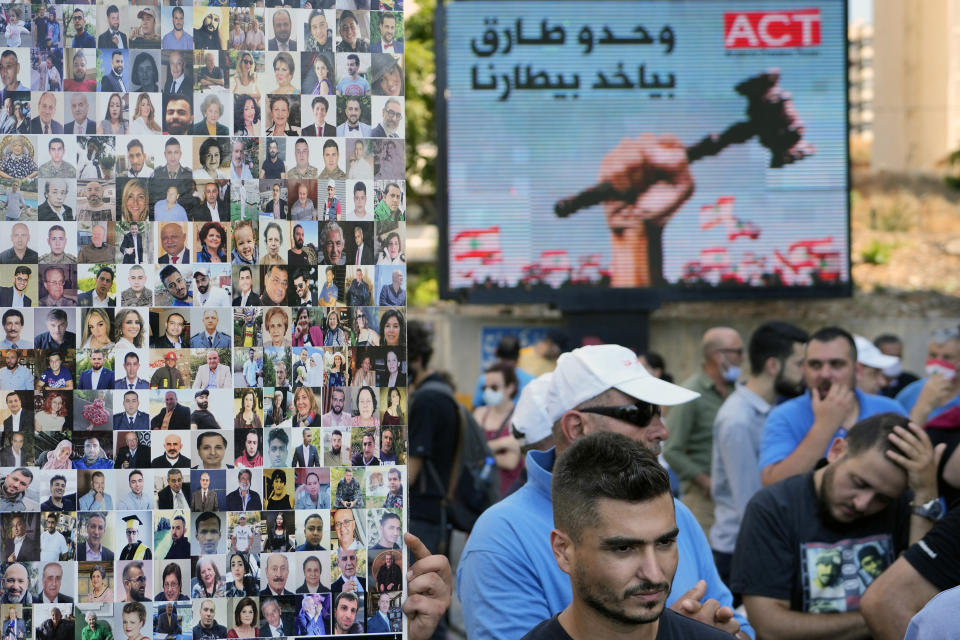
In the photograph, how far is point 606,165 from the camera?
1368cm

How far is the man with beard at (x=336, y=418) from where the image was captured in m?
2.12

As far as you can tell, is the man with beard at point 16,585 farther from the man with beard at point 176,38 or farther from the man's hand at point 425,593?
the man with beard at point 176,38

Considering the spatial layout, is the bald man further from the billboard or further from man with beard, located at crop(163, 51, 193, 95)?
the billboard

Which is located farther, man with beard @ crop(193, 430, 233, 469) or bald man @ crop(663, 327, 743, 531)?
bald man @ crop(663, 327, 743, 531)

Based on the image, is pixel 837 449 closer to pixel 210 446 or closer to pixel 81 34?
pixel 210 446

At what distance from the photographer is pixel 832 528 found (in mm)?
3668

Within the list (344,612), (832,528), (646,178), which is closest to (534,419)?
(832,528)

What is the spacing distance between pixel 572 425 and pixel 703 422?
13.3ft

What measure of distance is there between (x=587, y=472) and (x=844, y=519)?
1595 millimetres

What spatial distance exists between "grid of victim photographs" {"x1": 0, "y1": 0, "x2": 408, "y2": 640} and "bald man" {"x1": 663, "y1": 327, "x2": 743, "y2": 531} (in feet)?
16.3

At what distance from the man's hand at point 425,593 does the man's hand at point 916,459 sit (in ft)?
5.95

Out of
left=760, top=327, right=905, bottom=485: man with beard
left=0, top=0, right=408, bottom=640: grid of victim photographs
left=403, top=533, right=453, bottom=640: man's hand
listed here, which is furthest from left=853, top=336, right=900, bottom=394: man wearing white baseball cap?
left=0, top=0, right=408, bottom=640: grid of victim photographs

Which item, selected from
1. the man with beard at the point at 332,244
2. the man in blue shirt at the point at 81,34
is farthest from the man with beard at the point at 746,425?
the man in blue shirt at the point at 81,34

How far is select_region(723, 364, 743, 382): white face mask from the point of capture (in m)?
7.04
